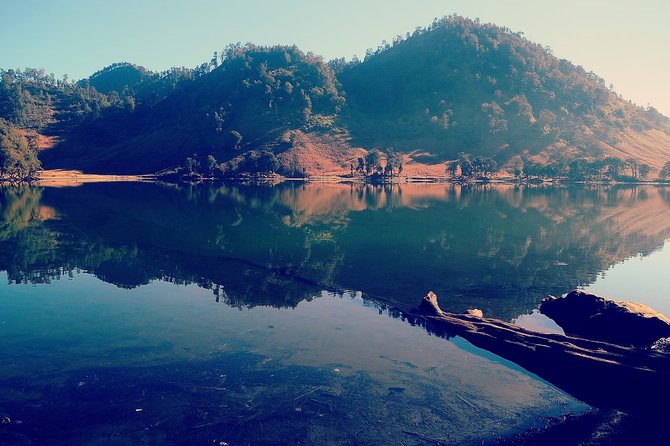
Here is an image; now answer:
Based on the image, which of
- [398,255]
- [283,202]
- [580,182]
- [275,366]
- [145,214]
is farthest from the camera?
[580,182]

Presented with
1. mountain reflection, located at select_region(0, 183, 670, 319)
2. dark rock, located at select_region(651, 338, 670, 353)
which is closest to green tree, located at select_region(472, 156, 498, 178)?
mountain reflection, located at select_region(0, 183, 670, 319)

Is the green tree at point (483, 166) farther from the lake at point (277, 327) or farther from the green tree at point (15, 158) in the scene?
the green tree at point (15, 158)

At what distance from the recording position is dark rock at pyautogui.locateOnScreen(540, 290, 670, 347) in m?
23.9

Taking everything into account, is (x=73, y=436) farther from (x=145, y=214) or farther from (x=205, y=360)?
(x=145, y=214)

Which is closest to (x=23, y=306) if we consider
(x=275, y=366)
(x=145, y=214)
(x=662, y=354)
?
(x=275, y=366)

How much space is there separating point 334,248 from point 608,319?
31941mm

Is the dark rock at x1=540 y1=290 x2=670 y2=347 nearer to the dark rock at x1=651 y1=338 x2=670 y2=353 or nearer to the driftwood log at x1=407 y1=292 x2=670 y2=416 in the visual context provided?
the dark rock at x1=651 y1=338 x2=670 y2=353

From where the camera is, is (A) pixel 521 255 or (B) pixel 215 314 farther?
(A) pixel 521 255

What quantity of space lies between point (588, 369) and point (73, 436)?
72.6ft

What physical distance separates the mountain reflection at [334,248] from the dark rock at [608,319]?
356 cm

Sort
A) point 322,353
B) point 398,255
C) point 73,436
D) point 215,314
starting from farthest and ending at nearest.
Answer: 1. point 398,255
2. point 215,314
3. point 322,353
4. point 73,436

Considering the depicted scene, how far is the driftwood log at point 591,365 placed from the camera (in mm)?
19766

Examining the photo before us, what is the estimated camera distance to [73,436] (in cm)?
1673

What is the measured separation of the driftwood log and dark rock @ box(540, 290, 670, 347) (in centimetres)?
284
